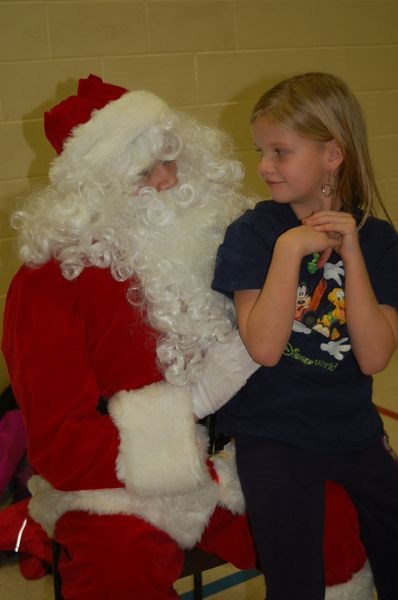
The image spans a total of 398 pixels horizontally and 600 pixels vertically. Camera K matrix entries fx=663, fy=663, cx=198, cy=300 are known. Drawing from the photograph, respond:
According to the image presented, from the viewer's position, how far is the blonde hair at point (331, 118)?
1.25 metres

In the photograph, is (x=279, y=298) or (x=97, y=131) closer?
(x=279, y=298)

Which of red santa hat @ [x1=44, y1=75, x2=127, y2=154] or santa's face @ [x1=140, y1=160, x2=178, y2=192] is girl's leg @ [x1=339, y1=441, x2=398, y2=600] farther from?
red santa hat @ [x1=44, y1=75, x2=127, y2=154]

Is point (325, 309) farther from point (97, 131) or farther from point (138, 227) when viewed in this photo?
point (97, 131)

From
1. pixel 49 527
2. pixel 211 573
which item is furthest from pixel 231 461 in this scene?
pixel 211 573

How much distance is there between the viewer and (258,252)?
1.28 m

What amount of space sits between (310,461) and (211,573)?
3.04 feet

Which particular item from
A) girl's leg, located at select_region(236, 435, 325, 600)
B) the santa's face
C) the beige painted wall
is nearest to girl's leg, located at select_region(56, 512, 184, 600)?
girl's leg, located at select_region(236, 435, 325, 600)

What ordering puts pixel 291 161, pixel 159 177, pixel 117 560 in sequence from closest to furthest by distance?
pixel 117 560 < pixel 291 161 < pixel 159 177

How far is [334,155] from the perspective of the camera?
4.26 feet

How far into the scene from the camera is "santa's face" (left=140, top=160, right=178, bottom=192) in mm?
1384

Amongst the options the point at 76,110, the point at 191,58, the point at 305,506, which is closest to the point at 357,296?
the point at 305,506

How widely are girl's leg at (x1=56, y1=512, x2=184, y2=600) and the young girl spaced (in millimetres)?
185

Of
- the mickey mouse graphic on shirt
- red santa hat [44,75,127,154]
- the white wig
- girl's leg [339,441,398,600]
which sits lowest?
girl's leg [339,441,398,600]

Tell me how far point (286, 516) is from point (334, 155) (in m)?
0.69
